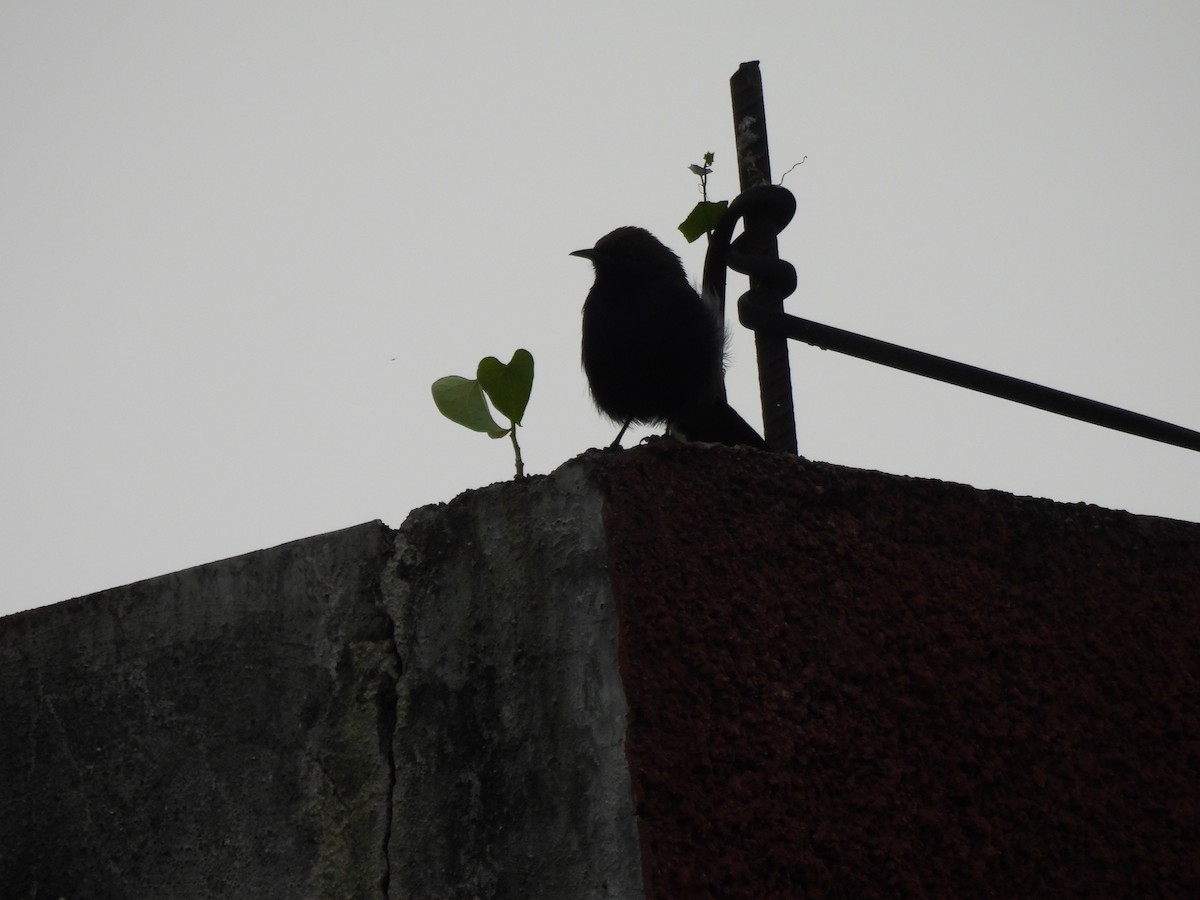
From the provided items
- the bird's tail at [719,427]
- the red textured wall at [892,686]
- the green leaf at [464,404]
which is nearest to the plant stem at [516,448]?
the green leaf at [464,404]

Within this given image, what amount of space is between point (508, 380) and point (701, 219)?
478 millimetres

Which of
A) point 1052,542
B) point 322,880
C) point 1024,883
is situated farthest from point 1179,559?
point 322,880

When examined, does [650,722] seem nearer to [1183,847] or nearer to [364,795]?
[364,795]

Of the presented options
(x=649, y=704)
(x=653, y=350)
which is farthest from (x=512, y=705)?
(x=653, y=350)

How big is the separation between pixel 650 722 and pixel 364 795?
16.1 inches

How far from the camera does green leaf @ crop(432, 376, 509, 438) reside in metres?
1.95

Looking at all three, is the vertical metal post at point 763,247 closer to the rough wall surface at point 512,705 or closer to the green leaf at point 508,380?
the green leaf at point 508,380

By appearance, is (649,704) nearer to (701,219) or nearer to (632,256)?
(701,219)

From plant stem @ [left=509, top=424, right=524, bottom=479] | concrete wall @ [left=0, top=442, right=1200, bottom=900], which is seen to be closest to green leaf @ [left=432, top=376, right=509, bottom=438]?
plant stem @ [left=509, top=424, right=524, bottom=479]

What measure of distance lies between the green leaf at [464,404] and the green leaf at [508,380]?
26 millimetres

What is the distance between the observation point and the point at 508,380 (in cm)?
194

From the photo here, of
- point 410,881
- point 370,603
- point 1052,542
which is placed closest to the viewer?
point 410,881

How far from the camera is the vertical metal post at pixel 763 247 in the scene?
1864mm

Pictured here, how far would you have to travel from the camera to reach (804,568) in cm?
157
